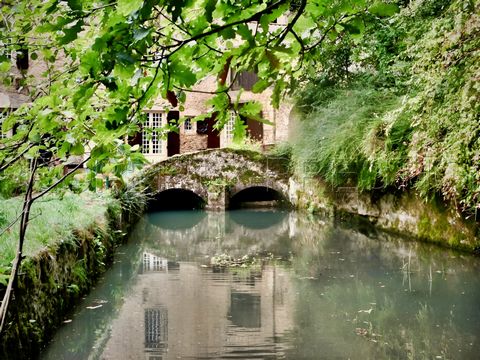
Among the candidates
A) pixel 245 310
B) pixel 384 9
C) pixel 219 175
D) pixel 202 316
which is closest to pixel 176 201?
pixel 219 175

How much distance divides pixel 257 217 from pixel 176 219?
262 centimetres

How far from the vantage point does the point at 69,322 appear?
5.54 meters

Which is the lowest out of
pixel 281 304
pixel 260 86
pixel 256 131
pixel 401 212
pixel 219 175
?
pixel 281 304

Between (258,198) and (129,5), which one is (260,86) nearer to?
(129,5)

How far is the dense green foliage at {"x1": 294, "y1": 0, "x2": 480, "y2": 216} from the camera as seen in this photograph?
6.78 m

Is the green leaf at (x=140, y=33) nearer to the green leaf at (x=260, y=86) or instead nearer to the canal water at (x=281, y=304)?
the green leaf at (x=260, y=86)

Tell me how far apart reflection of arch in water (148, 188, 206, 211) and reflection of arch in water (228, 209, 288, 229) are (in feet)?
6.39

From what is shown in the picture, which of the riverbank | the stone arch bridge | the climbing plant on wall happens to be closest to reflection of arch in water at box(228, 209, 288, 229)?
the stone arch bridge

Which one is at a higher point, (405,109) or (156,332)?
(405,109)

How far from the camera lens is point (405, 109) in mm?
8711

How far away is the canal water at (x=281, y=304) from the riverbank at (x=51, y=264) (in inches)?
10.6

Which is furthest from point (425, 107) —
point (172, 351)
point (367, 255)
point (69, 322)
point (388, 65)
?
point (69, 322)

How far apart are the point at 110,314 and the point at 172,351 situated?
1.44 metres

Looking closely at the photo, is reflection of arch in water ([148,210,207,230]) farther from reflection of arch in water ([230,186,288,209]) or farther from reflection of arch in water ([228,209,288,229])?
reflection of arch in water ([230,186,288,209])
